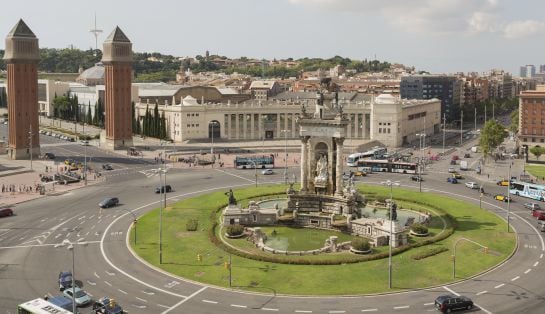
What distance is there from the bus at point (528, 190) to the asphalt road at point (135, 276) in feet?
22.0

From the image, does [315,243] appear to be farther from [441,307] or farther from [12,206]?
[12,206]

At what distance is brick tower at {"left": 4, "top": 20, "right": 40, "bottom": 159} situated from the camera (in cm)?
14488

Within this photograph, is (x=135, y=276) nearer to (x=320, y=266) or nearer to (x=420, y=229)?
(x=320, y=266)

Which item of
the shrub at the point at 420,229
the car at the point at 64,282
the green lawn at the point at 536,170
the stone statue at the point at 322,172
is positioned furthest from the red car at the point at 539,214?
the car at the point at 64,282

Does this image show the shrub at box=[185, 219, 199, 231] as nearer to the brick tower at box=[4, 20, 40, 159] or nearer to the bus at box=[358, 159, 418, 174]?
the bus at box=[358, 159, 418, 174]

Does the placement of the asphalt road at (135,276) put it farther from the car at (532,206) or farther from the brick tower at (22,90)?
the brick tower at (22,90)

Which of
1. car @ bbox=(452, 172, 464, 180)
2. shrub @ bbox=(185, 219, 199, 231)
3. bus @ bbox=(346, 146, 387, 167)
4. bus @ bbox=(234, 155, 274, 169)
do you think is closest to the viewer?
shrub @ bbox=(185, 219, 199, 231)

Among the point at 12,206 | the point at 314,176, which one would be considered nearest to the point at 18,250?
the point at 12,206

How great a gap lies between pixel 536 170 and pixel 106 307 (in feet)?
374

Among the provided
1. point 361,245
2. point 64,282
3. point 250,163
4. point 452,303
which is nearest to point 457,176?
point 250,163

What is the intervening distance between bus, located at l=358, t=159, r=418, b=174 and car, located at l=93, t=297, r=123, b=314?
8988 cm

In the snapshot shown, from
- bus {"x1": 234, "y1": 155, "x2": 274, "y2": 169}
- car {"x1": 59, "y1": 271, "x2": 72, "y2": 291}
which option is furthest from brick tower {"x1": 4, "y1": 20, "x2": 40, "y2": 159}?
car {"x1": 59, "y1": 271, "x2": 72, "y2": 291}

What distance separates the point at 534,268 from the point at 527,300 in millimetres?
10588

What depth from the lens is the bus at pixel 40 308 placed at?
46438 millimetres
